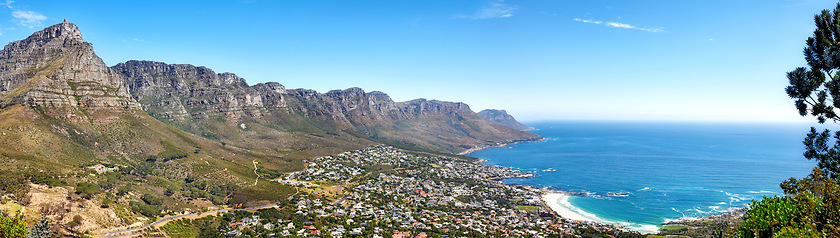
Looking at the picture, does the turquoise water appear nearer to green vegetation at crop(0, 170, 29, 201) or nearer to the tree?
the tree

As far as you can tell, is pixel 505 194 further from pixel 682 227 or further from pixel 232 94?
pixel 232 94

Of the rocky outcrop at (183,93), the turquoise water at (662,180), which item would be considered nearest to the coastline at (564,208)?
the turquoise water at (662,180)

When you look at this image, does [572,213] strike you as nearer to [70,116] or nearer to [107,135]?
[107,135]

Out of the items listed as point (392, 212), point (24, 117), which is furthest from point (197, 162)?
point (392, 212)

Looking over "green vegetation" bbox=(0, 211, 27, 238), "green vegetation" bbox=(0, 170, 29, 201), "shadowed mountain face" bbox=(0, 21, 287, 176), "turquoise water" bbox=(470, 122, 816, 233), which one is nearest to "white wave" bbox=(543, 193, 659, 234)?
"turquoise water" bbox=(470, 122, 816, 233)

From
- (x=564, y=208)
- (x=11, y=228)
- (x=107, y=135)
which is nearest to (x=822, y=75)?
(x=11, y=228)

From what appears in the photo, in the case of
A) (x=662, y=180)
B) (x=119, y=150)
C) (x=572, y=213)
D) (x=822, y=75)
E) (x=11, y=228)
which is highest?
(x=822, y=75)
